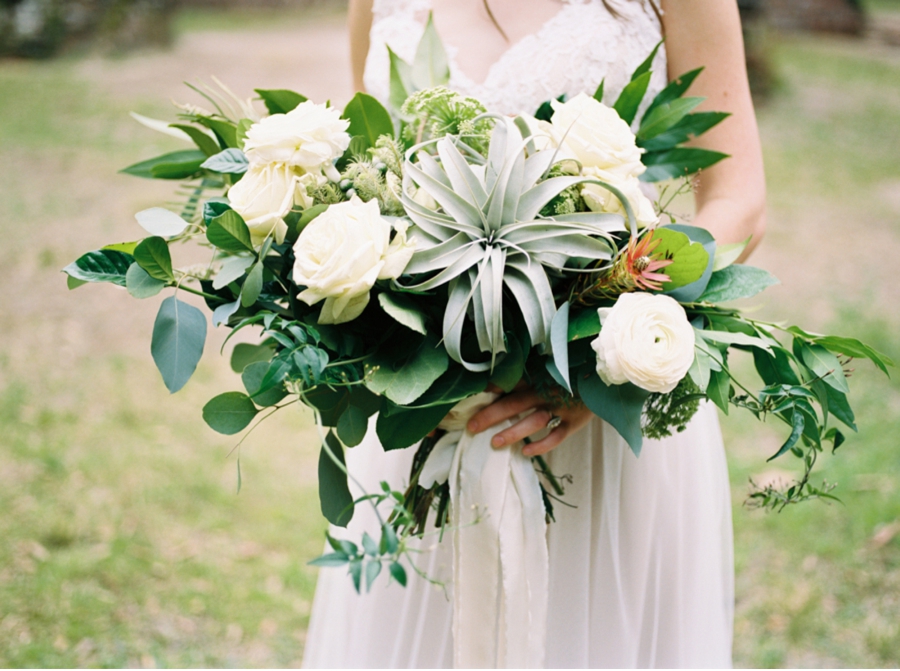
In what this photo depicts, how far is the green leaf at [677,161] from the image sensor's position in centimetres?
145

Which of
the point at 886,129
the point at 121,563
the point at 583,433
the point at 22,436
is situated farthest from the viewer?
the point at 886,129

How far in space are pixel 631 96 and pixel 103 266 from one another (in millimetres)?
940

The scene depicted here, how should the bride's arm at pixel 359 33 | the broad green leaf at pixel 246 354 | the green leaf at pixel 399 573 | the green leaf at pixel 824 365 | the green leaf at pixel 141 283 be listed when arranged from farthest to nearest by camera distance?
the bride's arm at pixel 359 33 → the broad green leaf at pixel 246 354 → the green leaf at pixel 824 365 → the green leaf at pixel 141 283 → the green leaf at pixel 399 573

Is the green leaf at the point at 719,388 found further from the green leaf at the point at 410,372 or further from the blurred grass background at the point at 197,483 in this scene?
the blurred grass background at the point at 197,483

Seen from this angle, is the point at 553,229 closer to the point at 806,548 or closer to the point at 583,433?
the point at 583,433

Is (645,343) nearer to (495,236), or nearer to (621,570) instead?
(495,236)

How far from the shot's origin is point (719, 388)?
1.08 meters

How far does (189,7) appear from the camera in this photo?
39.2ft

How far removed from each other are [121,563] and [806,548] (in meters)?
2.65

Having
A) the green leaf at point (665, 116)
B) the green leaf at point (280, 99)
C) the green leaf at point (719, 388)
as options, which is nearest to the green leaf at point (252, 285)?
the green leaf at point (280, 99)

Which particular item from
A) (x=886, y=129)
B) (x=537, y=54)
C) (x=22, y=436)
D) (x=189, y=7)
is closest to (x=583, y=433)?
(x=537, y=54)

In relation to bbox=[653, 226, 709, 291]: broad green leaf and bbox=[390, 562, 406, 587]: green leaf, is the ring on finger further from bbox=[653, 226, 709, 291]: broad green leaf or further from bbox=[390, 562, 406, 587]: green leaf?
bbox=[390, 562, 406, 587]: green leaf

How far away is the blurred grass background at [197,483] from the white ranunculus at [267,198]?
6.36 feet

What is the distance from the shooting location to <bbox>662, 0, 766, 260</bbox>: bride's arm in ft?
4.77
